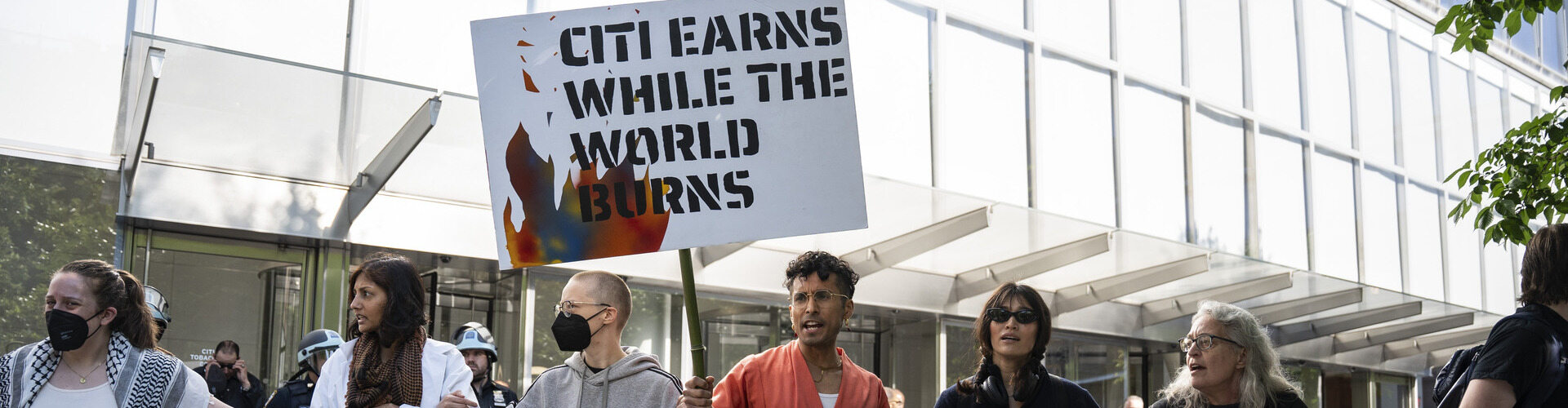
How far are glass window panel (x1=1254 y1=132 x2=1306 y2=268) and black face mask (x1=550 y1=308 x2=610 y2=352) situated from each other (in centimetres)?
1643

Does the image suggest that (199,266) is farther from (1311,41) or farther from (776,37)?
(1311,41)

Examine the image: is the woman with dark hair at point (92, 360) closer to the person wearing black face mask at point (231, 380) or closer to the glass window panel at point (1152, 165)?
the person wearing black face mask at point (231, 380)

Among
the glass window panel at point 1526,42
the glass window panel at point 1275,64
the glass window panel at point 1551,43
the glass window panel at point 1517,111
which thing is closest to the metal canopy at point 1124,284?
the glass window panel at point 1275,64

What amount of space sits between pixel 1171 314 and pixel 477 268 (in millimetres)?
9533

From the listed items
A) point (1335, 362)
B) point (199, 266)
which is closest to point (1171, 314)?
point (1335, 362)

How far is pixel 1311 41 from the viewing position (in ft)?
67.2

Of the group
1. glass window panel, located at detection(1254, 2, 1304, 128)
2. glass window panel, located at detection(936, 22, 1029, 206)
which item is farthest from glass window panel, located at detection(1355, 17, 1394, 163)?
glass window panel, located at detection(936, 22, 1029, 206)

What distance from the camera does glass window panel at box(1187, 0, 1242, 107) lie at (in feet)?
60.2

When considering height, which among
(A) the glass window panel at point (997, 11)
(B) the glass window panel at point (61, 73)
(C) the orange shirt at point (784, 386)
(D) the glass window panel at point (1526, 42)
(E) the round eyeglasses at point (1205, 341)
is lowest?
(C) the orange shirt at point (784, 386)

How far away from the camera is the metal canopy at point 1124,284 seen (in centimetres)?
1398

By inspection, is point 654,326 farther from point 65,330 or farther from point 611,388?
point 65,330

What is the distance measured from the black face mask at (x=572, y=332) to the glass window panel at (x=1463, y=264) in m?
23.2

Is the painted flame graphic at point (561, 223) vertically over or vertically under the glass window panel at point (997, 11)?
under

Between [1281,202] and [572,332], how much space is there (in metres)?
17.2
